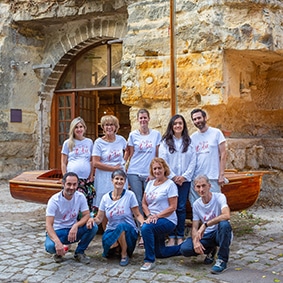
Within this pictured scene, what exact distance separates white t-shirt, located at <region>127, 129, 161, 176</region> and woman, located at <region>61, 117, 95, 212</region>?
428 mm

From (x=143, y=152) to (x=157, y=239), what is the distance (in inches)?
35.6

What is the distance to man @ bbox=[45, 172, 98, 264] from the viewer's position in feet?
10.7

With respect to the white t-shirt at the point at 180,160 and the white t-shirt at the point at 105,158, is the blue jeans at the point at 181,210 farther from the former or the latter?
the white t-shirt at the point at 105,158

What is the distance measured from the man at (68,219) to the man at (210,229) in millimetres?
826

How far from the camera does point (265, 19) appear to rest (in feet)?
17.7

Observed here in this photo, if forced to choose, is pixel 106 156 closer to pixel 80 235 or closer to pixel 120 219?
pixel 120 219

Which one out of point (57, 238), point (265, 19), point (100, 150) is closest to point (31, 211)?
point (100, 150)

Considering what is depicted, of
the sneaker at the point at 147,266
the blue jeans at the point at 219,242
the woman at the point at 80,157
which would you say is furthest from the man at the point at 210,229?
the woman at the point at 80,157

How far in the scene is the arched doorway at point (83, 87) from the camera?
8.36 m

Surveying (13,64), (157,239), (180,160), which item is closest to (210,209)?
(157,239)

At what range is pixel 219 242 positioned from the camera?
3.10 m

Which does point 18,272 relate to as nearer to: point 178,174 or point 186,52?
point 178,174

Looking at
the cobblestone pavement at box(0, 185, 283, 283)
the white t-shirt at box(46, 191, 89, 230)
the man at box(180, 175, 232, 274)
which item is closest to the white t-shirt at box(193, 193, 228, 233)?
the man at box(180, 175, 232, 274)

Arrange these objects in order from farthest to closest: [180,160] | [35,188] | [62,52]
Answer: [62,52], [35,188], [180,160]
